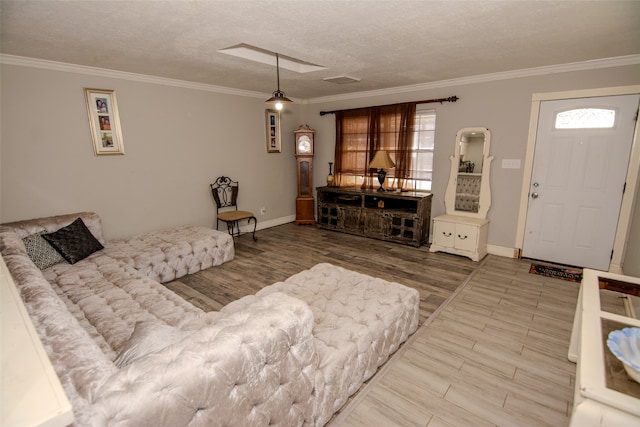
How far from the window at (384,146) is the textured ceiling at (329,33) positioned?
1.24 m

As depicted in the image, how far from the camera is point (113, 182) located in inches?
155

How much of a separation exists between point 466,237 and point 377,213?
1.41 m

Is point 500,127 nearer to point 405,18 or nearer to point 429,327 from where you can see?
point 405,18

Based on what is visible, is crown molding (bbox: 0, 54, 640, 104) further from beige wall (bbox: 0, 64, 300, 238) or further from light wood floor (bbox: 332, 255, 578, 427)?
light wood floor (bbox: 332, 255, 578, 427)

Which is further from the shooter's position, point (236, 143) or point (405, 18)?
point (236, 143)

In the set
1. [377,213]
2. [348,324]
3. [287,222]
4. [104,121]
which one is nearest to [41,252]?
[104,121]

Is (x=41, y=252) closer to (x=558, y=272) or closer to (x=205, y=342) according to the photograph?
(x=205, y=342)

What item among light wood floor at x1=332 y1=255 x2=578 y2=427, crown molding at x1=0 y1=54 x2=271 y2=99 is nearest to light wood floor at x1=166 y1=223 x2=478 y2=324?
light wood floor at x1=332 y1=255 x2=578 y2=427

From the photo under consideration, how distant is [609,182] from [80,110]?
20.6ft

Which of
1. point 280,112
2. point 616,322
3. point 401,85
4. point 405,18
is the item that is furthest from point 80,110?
point 616,322

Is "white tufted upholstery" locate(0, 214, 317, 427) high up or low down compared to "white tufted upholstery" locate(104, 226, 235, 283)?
up

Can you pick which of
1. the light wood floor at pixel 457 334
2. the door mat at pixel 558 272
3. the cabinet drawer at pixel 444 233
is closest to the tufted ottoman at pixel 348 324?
the light wood floor at pixel 457 334

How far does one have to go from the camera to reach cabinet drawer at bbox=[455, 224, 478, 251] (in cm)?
418

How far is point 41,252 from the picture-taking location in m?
2.90
